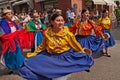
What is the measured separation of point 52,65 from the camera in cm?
435

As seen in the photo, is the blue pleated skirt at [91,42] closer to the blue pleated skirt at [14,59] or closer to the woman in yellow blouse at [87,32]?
the woman in yellow blouse at [87,32]

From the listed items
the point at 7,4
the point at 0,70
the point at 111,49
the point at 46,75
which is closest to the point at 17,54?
the point at 0,70

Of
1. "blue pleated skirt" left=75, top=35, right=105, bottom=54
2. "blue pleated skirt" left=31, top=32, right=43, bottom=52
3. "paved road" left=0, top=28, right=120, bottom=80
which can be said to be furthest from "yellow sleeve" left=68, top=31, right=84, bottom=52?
"blue pleated skirt" left=31, top=32, right=43, bottom=52

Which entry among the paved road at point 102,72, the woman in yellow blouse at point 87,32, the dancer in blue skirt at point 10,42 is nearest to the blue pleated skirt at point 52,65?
the paved road at point 102,72

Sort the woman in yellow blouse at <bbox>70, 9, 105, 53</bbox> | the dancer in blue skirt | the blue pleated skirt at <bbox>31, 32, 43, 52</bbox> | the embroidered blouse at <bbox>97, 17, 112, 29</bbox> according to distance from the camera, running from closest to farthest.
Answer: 1. the dancer in blue skirt
2. the woman in yellow blouse at <bbox>70, 9, 105, 53</bbox>
3. the blue pleated skirt at <bbox>31, 32, 43, 52</bbox>
4. the embroidered blouse at <bbox>97, 17, 112, 29</bbox>

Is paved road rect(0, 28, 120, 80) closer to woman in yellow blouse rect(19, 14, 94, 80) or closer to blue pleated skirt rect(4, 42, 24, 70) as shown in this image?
blue pleated skirt rect(4, 42, 24, 70)

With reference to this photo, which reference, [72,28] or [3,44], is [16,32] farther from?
[72,28]

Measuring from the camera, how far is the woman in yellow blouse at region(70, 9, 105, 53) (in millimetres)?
7363

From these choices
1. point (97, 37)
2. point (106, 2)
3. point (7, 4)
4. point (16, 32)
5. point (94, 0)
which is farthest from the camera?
point (7, 4)

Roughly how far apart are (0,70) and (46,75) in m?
3.76

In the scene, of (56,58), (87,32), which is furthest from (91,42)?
(56,58)

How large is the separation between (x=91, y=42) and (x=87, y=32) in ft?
1.43

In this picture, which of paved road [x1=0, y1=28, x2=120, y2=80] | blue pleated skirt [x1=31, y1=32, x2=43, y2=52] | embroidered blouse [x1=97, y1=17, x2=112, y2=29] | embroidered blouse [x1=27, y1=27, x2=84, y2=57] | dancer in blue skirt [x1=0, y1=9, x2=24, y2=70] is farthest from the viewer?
embroidered blouse [x1=97, y1=17, x2=112, y2=29]

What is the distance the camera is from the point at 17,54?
275 inches
